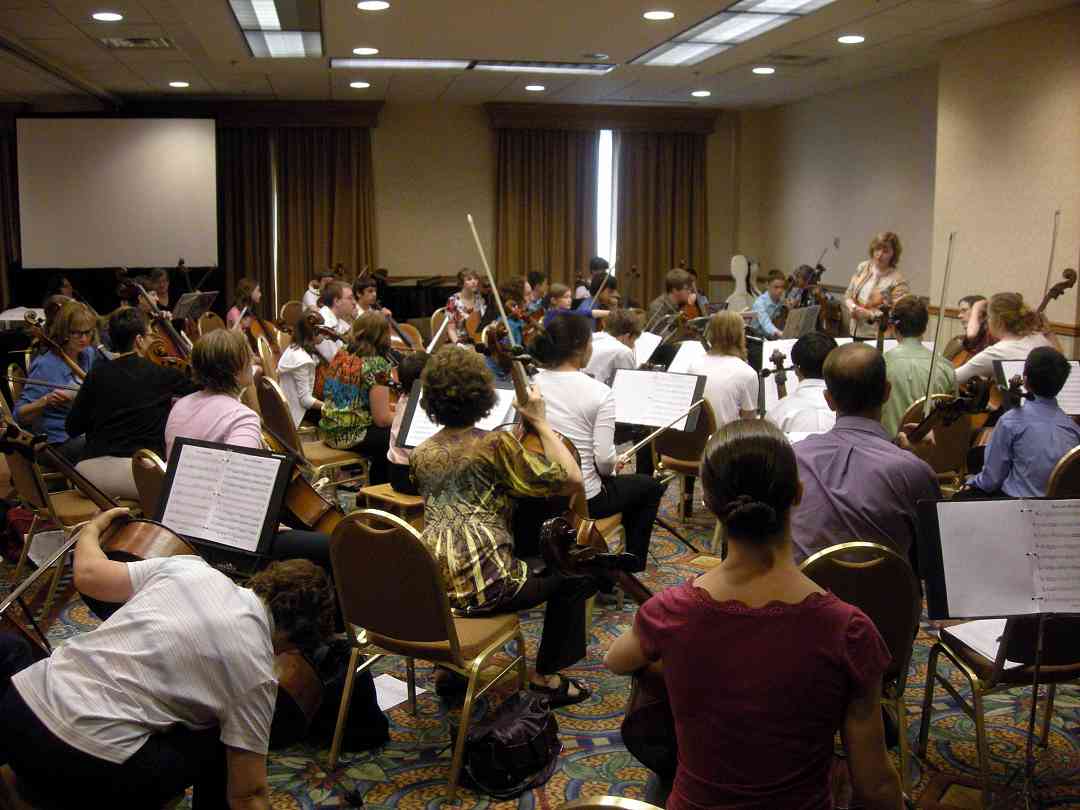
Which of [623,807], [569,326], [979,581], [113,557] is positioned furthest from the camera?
[569,326]

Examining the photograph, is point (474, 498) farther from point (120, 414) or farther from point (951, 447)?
point (951, 447)

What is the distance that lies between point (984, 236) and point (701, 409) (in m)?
3.68

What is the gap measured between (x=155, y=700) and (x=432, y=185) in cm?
978

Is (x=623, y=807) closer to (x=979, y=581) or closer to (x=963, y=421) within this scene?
(x=979, y=581)

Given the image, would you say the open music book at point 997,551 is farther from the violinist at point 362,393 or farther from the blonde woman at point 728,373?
the violinist at point 362,393

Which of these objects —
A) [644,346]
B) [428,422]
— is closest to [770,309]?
[644,346]

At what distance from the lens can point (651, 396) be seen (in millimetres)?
4223

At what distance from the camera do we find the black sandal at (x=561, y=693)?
3133 millimetres

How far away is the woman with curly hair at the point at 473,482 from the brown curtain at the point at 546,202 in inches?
337

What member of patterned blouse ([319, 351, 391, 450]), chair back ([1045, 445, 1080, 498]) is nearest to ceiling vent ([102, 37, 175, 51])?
patterned blouse ([319, 351, 391, 450])

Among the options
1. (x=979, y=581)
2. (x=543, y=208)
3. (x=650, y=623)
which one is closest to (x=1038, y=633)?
(x=979, y=581)

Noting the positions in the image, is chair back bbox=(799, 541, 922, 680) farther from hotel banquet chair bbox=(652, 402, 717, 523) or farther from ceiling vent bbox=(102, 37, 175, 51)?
ceiling vent bbox=(102, 37, 175, 51)

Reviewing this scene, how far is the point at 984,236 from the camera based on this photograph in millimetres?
7000

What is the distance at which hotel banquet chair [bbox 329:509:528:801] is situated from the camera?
246 cm
